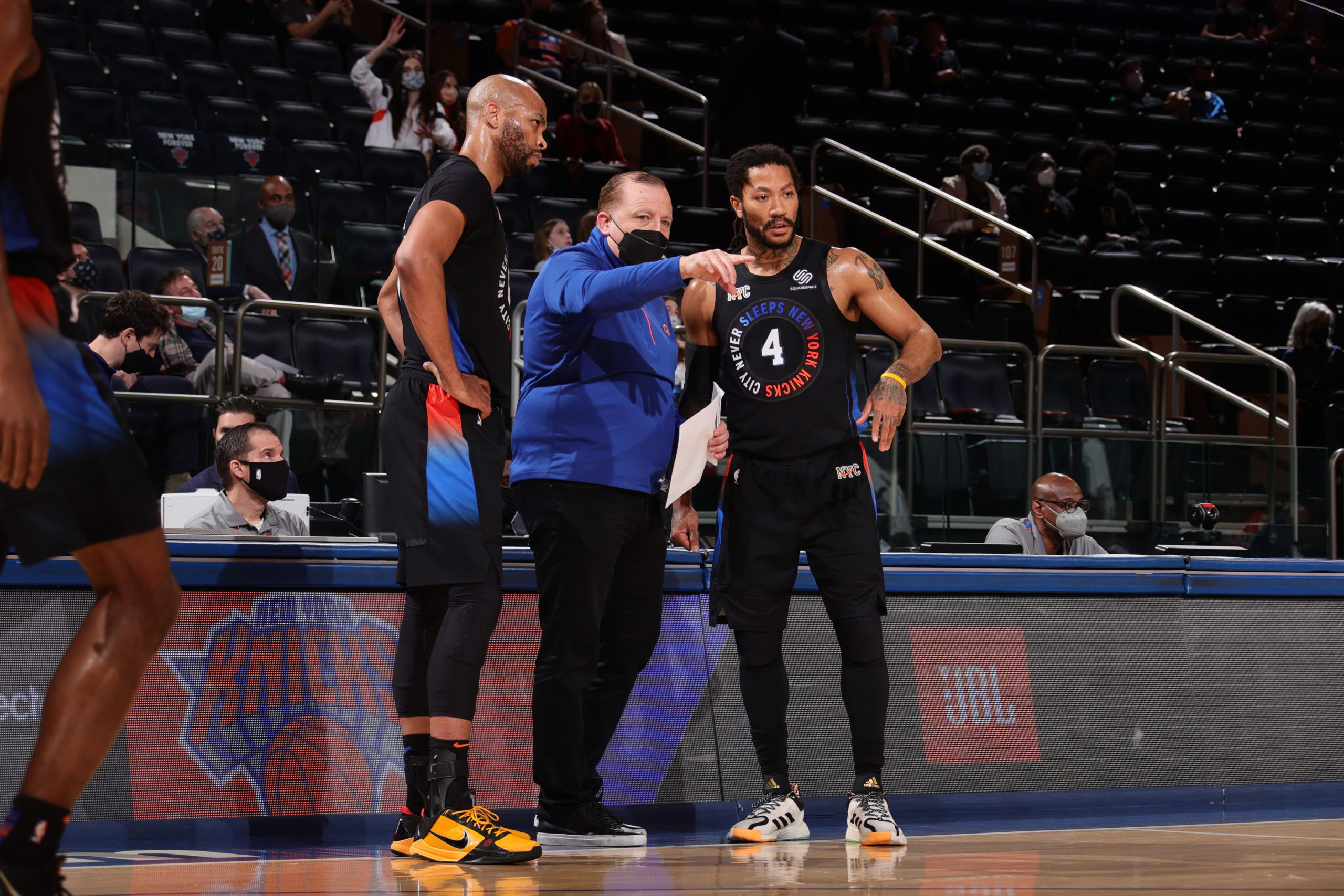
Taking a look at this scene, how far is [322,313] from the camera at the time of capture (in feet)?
22.1

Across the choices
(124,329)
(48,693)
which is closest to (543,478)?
(48,693)

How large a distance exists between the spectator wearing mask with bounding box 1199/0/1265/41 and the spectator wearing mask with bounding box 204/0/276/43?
422 inches

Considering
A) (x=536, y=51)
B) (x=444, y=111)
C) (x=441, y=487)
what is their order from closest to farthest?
(x=441, y=487) → (x=444, y=111) → (x=536, y=51)

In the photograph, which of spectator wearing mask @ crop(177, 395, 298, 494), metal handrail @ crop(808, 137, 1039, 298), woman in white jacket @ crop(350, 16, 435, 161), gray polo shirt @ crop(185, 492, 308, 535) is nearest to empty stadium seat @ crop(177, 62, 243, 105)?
woman in white jacket @ crop(350, 16, 435, 161)

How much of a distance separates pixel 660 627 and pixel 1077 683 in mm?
1464

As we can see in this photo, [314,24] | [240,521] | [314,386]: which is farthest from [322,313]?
[314,24]

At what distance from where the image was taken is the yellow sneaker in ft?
10.00

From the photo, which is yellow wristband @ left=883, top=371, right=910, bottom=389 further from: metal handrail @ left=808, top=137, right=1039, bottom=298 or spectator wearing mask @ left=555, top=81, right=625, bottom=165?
spectator wearing mask @ left=555, top=81, right=625, bottom=165

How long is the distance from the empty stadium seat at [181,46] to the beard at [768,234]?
6.94m

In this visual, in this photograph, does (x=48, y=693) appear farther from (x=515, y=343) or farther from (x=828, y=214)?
(x=828, y=214)

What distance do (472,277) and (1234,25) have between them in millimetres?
15098

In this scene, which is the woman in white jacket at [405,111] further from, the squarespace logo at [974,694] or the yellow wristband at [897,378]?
the yellow wristband at [897,378]

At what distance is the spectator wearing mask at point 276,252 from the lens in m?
7.54

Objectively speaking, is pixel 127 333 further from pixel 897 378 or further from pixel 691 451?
pixel 897 378
